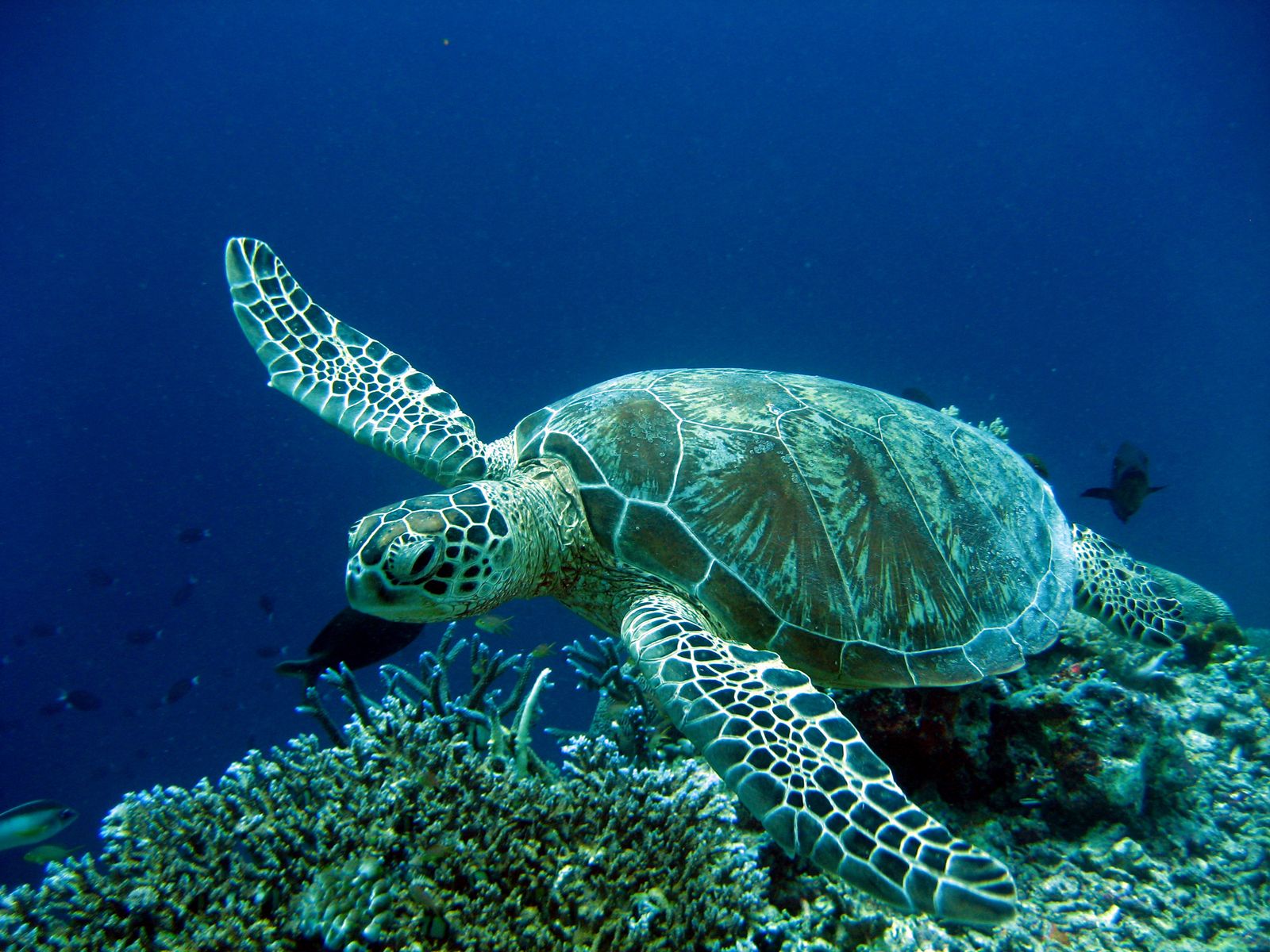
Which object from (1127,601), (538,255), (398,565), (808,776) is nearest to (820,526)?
(808,776)

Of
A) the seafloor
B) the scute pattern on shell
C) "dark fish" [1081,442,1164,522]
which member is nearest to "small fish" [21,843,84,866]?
the seafloor

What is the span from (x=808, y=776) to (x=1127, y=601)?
11.0 feet

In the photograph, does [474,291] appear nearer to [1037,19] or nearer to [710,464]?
[710,464]

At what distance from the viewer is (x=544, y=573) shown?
3.35 m

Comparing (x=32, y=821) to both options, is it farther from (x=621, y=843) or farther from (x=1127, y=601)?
(x=1127, y=601)

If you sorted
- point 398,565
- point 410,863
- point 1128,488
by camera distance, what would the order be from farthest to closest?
point 1128,488, point 398,565, point 410,863

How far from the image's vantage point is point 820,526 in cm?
301

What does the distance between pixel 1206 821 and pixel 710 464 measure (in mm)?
3192

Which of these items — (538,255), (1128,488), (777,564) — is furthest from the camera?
(538,255)

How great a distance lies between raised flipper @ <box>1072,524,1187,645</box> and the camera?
3.93 metres

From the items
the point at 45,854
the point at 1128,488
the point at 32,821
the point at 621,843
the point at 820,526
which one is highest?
the point at 1128,488

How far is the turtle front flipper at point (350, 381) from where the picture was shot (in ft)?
13.5

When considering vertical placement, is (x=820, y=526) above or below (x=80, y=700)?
above

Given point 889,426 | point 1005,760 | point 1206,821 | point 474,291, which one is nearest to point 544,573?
point 889,426
